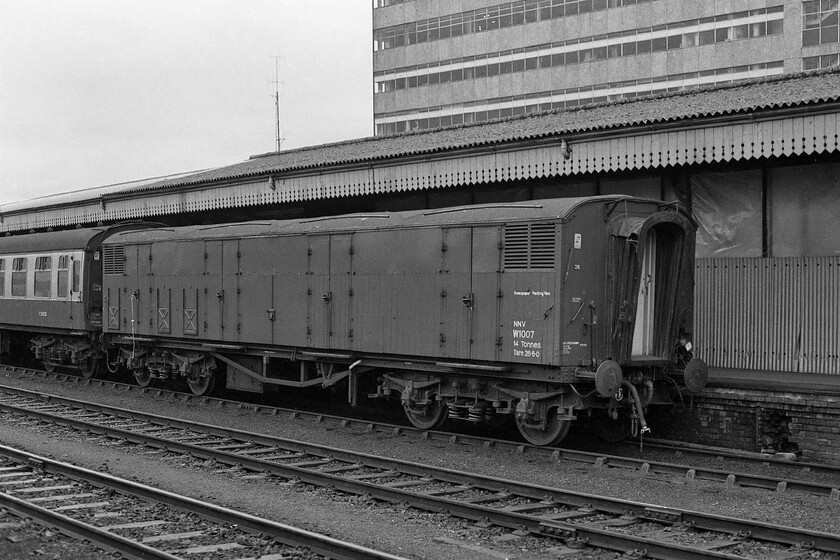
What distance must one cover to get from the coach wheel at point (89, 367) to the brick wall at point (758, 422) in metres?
13.9

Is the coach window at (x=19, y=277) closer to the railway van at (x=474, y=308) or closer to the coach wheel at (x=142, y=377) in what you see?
the coach wheel at (x=142, y=377)

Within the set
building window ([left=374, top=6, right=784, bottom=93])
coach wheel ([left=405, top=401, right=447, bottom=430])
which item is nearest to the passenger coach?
coach wheel ([left=405, top=401, right=447, bottom=430])

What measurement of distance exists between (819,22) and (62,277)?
46562mm

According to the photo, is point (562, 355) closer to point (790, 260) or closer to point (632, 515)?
point (632, 515)

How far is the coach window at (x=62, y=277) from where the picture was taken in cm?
2184

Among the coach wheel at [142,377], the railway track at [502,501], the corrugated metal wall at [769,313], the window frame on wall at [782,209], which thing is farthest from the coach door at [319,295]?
the coach wheel at [142,377]

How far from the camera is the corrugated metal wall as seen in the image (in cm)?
1348

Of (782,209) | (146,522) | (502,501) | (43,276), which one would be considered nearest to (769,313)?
(782,209)

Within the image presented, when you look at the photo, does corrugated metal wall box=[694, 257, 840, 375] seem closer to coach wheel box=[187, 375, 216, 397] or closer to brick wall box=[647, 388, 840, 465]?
brick wall box=[647, 388, 840, 465]

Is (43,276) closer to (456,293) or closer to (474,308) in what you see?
(456,293)

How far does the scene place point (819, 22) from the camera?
175 ft

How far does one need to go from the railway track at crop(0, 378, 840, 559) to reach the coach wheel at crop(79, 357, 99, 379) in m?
7.91

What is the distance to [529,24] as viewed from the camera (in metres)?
65.8

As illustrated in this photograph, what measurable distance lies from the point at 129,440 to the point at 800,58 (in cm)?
5130
